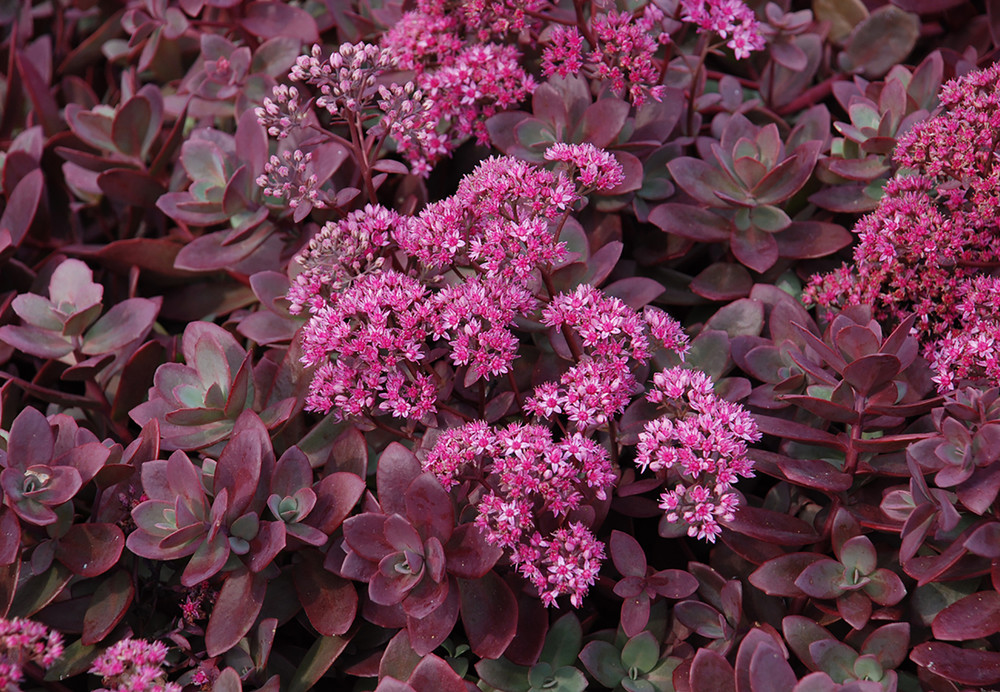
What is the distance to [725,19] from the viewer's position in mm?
2070

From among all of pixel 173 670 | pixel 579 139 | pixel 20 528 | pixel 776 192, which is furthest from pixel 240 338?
pixel 776 192

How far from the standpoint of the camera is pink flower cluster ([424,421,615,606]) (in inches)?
60.3

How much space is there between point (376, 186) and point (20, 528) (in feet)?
3.26

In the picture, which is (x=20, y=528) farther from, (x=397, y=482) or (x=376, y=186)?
(x=376, y=186)

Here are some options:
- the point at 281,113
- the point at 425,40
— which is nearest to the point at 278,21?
the point at 425,40

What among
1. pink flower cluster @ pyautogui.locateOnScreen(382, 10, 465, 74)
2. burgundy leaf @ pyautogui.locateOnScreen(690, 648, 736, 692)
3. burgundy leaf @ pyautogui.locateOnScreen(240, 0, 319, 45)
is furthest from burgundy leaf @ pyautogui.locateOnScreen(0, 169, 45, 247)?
burgundy leaf @ pyautogui.locateOnScreen(690, 648, 736, 692)

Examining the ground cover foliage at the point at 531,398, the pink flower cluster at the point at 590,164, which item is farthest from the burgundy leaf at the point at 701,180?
the pink flower cluster at the point at 590,164

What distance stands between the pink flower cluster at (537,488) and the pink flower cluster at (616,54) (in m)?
0.87

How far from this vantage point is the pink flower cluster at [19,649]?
56.4 inches

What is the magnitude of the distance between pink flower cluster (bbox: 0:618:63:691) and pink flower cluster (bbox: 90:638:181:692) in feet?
0.26

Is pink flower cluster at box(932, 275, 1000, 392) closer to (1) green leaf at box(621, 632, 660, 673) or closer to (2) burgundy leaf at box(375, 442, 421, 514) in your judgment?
(1) green leaf at box(621, 632, 660, 673)

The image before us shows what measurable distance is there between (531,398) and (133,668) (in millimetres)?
868

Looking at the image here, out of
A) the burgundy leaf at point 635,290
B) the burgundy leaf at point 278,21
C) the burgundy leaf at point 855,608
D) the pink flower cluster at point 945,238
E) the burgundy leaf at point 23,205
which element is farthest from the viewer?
the burgundy leaf at point 278,21

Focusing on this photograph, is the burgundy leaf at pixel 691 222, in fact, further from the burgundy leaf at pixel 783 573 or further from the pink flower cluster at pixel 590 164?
the burgundy leaf at pixel 783 573
